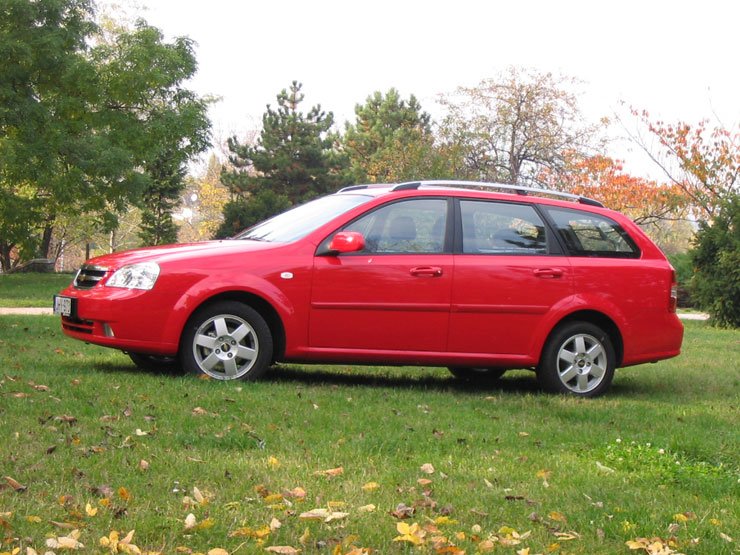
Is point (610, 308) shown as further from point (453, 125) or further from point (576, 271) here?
point (453, 125)

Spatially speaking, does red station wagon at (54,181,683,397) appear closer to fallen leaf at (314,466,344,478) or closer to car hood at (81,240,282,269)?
car hood at (81,240,282,269)

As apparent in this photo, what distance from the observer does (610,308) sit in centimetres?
860

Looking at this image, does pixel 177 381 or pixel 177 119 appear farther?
pixel 177 119

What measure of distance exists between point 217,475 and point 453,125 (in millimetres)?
39084

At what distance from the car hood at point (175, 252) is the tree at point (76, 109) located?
13209mm

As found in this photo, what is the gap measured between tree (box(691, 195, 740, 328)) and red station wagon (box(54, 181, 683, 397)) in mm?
10315

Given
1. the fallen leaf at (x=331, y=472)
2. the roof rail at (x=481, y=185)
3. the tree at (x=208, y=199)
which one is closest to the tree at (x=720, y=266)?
the roof rail at (x=481, y=185)

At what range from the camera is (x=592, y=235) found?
29.0 ft

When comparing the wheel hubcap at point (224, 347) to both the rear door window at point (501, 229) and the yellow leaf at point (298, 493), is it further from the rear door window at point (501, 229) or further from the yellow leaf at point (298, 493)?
the yellow leaf at point (298, 493)

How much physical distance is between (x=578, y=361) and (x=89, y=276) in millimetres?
4086

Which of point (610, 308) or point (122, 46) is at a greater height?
point (122, 46)

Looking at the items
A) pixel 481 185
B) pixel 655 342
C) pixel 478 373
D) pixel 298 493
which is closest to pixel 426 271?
pixel 481 185

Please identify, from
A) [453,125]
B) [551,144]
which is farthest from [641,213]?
[453,125]

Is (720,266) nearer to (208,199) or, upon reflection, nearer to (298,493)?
(298,493)
